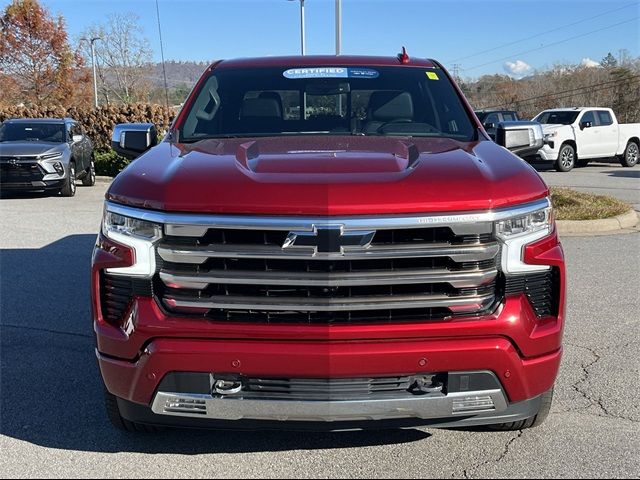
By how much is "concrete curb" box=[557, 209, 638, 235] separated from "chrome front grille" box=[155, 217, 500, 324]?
7.23 metres

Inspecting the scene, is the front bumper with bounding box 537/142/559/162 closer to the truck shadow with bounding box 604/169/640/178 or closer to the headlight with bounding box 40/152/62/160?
the truck shadow with bounding box 604/169/640/178

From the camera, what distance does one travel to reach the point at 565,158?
20078 mm

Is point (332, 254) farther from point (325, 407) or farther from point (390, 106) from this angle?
point (390, 106)

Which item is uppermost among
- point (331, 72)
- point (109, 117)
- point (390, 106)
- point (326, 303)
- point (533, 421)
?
point (331, 72)

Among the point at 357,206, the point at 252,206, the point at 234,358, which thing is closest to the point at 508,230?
the point at 357,206

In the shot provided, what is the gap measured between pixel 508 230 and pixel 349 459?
4.35 ft

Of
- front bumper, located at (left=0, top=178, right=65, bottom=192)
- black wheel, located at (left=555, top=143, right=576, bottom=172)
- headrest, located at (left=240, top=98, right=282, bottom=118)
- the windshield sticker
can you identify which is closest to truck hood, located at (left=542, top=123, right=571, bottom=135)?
black wheel, located at (left=555, top=143, right=576, bottom=172)

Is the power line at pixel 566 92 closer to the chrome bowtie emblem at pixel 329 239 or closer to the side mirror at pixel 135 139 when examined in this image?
the side mirror at pixel 135 139

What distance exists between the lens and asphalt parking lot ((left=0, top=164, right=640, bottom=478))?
320cm

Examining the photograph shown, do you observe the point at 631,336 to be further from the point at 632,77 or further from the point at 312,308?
the point at 632,77

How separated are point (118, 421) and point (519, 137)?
9.92 ft

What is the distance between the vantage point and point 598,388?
4160 mm

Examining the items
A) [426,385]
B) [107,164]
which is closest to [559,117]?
[107,164]

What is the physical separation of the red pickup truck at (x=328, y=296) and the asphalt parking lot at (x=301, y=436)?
0.38 metres
